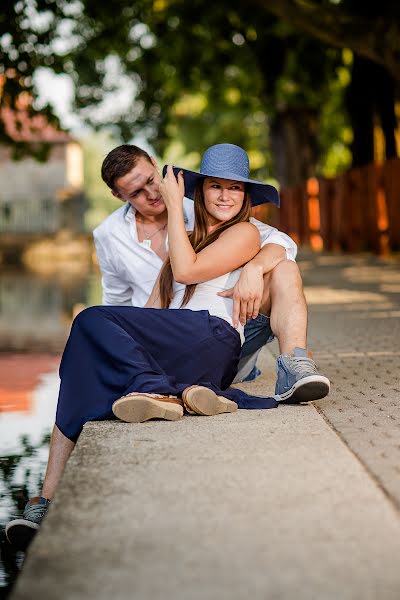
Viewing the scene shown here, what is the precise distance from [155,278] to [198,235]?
2.14 feet

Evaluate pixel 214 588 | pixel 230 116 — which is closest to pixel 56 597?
pixel 214 588

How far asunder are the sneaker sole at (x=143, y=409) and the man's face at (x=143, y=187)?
1494 millimetres

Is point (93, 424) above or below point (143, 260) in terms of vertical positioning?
below

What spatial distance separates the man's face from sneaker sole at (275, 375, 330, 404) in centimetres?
135

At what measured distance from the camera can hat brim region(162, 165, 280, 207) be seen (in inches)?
228

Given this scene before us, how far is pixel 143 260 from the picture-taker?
21.3 ft

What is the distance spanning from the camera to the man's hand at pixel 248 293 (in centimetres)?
568

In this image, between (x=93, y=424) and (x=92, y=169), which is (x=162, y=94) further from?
(x=92, y=169)

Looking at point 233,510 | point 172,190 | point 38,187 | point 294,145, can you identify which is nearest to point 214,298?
point 172,190

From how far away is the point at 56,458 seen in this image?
197 inches

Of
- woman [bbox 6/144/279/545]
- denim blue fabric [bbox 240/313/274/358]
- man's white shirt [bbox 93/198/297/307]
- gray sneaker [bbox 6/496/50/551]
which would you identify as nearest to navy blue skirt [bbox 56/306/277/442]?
woman [bbox 6/144/279/545]

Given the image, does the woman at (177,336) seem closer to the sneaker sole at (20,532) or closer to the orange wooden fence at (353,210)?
the sneaker sole at (20,532)

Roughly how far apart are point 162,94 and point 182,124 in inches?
628

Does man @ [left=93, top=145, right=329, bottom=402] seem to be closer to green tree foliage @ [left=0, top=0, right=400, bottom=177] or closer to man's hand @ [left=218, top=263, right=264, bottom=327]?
man's hand @ [left=218, top=263, right=264, bottom=327]
